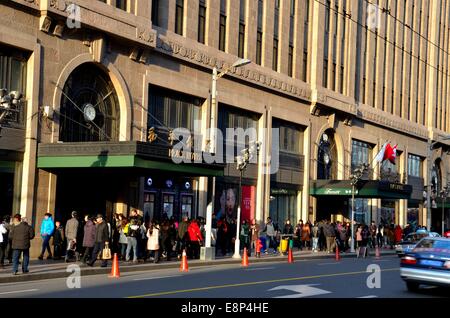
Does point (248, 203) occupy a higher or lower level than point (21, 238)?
higher

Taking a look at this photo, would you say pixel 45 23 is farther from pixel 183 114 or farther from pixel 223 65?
pixel 223 65

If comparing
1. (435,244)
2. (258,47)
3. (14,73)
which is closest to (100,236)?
(14,73)

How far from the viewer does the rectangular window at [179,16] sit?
123 feet

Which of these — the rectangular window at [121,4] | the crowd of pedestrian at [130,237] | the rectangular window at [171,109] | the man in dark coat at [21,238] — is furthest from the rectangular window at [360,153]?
the man in dark coat at [21,238]

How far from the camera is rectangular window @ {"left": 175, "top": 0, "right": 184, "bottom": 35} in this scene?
3738 centimetres

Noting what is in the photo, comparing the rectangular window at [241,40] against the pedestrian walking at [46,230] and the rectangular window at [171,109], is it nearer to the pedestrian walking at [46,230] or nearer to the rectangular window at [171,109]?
the rectangular window at [171,109]

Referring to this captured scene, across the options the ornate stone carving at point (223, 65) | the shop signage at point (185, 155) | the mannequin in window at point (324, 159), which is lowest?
the shop signage at point (185, 155)

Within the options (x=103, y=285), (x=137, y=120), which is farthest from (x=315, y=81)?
(x=103, y=285)

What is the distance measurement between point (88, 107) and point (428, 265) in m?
17.8

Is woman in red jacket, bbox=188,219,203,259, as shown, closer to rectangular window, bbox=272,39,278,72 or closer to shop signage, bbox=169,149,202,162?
shop signage, bbox=169,149,202,162

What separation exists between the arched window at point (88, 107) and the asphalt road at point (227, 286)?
341 inches

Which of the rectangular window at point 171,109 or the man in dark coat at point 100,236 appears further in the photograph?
the rectangular window at point 171,109

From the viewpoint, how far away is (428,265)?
1847 centimetres
